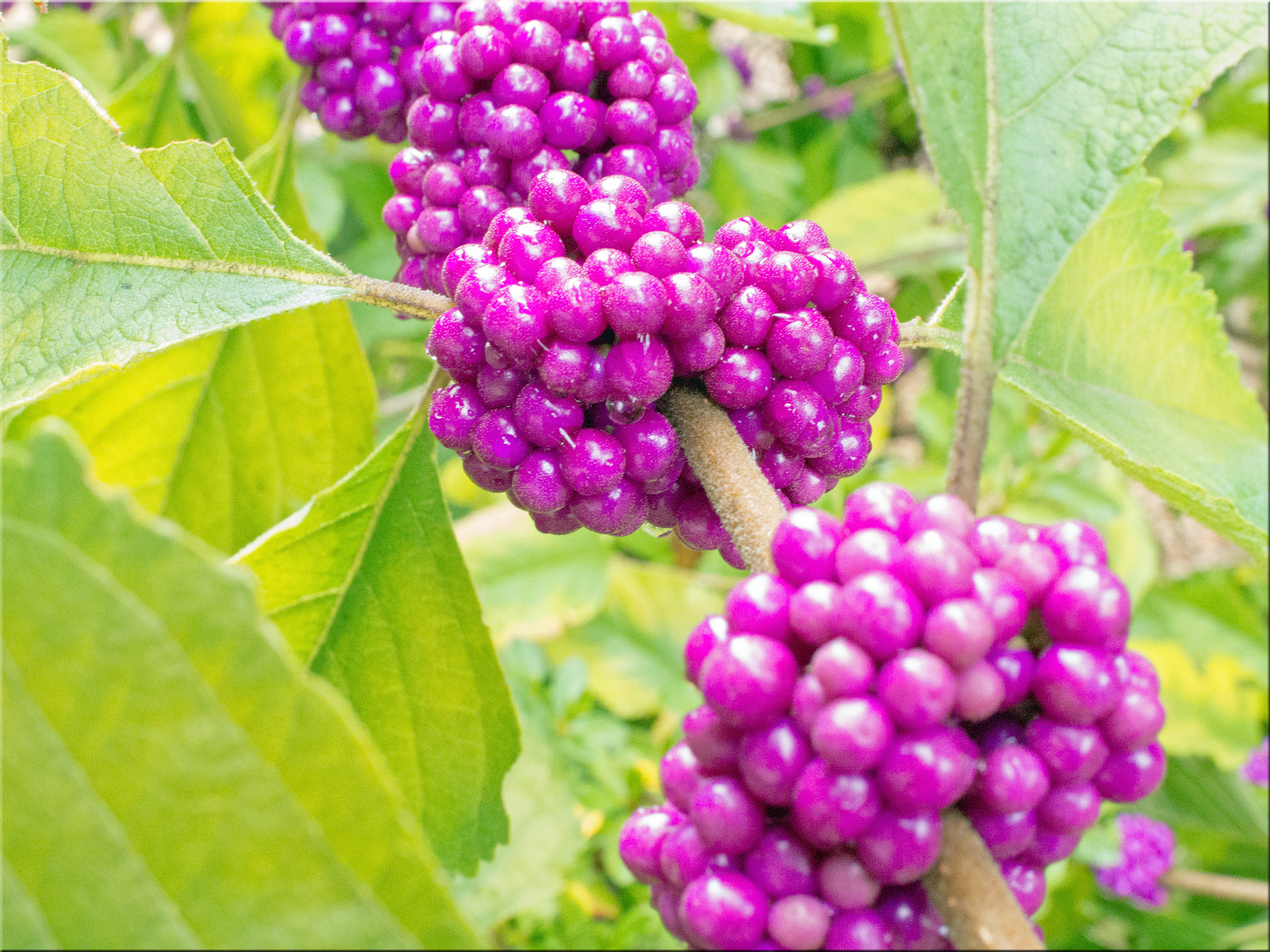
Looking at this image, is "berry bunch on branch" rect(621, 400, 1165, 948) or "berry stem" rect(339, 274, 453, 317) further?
"berry stem" rect(339, 274, 453, 317)

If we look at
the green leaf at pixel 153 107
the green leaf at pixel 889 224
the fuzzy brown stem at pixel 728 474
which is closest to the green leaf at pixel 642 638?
the green leaf at pixel 889 224

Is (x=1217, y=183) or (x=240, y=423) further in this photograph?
(x=1217, y=183)

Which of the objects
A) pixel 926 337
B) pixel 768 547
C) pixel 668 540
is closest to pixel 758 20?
pixel 926 337

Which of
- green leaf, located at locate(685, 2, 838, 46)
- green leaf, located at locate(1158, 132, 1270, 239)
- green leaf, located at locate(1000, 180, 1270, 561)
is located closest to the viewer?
green leaf, located at locate(1000, 180, 1270, 561)

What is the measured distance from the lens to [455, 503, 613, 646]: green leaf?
6.39 feet

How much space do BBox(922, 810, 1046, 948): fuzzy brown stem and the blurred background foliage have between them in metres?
0.83

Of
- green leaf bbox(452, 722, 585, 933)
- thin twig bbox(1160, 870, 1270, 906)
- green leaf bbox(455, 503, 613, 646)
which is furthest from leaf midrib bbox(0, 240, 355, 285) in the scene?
thin twig bbox(1160, 870, 1270, 906)

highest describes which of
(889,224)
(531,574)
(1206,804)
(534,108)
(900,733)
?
(534,108)

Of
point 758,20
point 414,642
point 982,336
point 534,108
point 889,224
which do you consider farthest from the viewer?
point 889,224

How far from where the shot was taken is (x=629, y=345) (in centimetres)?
64

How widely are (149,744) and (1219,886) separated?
201 cm

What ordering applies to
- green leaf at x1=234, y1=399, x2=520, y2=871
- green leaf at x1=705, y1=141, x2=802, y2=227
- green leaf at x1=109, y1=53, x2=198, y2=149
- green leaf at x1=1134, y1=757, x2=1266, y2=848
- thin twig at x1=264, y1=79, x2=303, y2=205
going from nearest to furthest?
1. green leaf at x1=234, y1=399, x2=520, y2=871
2. thin twig at x1=264, y1=79, x2=303, y2=205
3. green leaf at x1=109, y1=53, x2=198, y2=149
4. green leaf at x1=1134, y1=757, x2=1266, y2=848
5. green leaf at x1=705, y1=141, x2=802, y2=227

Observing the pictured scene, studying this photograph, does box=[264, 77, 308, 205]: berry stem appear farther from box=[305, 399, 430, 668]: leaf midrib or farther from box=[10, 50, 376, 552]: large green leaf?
box=[305, 399, 430, 668]: leaf midrib

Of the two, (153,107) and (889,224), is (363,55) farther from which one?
(889,224)
